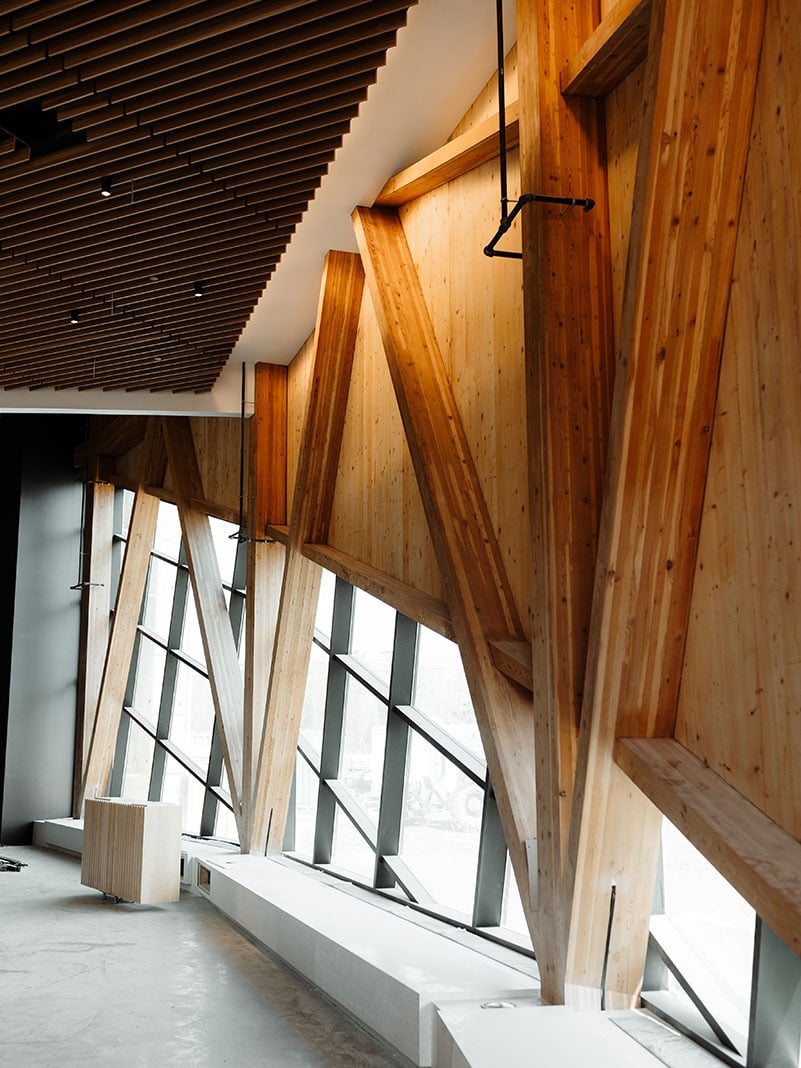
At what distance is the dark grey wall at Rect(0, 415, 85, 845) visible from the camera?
14430mm

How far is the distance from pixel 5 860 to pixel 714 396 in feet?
34.7

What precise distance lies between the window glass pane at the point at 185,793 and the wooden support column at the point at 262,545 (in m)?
2.70

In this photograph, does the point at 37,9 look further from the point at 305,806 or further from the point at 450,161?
the point at 305,806

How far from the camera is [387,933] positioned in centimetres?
589

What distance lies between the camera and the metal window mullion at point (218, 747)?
37.9 ft

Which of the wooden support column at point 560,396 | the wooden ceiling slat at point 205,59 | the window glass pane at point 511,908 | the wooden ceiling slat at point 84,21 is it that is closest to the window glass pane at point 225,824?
the window glass pane at point 511,908

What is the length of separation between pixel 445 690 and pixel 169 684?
288 inches

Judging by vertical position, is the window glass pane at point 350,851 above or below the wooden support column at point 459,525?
below

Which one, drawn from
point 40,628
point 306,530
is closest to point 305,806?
point 306,530

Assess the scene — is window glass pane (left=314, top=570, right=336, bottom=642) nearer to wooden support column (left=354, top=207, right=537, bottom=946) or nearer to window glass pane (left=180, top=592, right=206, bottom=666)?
wooden support column (left=354, top=207, right=537, bottom=946)

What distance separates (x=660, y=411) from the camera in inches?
138

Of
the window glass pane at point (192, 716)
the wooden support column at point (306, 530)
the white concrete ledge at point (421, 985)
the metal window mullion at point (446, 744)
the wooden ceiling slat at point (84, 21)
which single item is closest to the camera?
the white concrete ledge at point (421, 985)

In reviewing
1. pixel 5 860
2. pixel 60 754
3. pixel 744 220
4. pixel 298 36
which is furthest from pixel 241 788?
pixel 744 220

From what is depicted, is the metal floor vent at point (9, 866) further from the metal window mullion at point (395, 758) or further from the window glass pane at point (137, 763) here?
the metal window mullion at point (395, 758)
